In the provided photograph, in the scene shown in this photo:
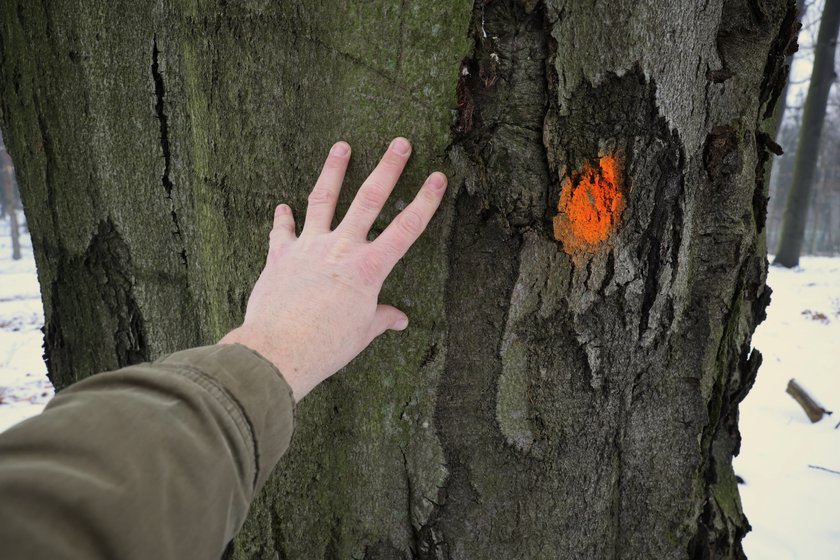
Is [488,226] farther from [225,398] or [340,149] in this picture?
[225,398]

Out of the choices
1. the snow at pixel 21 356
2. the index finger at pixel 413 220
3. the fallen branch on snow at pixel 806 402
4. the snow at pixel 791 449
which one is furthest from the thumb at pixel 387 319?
the fallen branch on snow at pixel 806 402

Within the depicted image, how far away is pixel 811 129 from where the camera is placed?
11.2 metres

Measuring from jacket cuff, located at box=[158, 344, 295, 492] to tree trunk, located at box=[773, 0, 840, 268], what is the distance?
1346 centimetres

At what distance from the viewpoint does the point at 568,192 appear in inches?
44.6

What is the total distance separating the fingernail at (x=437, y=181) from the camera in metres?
1.16

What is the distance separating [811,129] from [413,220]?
13343 millimetres

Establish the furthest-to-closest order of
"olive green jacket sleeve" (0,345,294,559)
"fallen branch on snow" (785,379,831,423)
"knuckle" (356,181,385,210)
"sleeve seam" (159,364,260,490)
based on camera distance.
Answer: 1. "fallen branch on snow" (785,379,831,423)
2. "knuckle" (356,181,385,210)
3. "sleeve seam" (159,364,260,490)
4. "olive green jacket sleeve" (0,345,294,559)

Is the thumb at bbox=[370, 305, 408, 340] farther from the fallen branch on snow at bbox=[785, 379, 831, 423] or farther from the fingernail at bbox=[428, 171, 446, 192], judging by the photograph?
the fallen branch on snow at bbox=[785, 379, 831, 423]

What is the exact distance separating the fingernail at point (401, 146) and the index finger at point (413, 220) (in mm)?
79

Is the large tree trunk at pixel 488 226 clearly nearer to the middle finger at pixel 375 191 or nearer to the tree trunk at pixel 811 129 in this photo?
the middle finger at pixel 375 191

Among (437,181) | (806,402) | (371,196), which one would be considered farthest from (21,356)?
(806,402)

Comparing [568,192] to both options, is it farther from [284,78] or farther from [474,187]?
[284,78]

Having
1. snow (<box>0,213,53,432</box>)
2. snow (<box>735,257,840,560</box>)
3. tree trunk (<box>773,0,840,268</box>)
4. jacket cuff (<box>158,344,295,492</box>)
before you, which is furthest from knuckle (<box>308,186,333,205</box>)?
tree trunk (<box>773,0,840,268</box>)

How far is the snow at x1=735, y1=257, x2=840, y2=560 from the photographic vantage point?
127 inches
